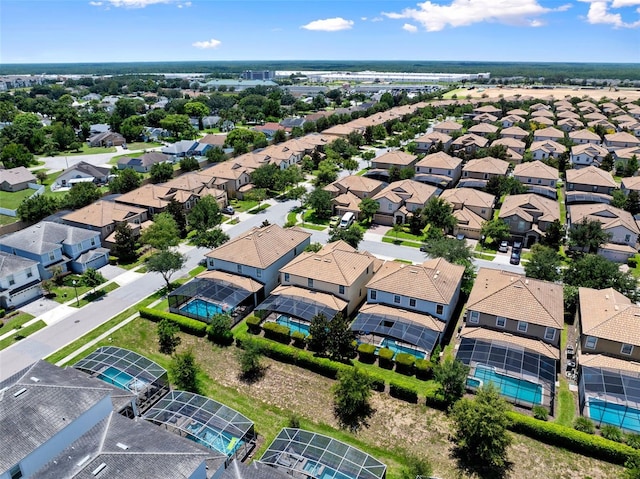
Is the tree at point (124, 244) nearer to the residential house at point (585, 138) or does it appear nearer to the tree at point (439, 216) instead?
the tree at point (439, 216)

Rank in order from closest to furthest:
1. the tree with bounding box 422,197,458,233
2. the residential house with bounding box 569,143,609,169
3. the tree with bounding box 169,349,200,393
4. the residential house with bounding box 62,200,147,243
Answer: the tree with bounding box 169,349,200,393, the residential house with bounding box 62,200,147,243, the tree with bounding box 422,197,458,233, the residential house with bounding box 569,143,609,169

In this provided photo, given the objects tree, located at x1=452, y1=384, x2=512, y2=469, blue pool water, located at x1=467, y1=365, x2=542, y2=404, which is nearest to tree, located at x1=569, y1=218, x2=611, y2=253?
blue pool water, located at x1=467, y1=365, x2=542, y2=404

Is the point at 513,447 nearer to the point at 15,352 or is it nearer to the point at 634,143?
the point at 15,352

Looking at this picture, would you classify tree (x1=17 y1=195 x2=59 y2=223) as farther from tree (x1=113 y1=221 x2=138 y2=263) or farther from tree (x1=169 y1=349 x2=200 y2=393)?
tree (x1=169 y1=349 x2=200 y2=393)

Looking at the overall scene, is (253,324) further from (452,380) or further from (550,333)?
(550,333)

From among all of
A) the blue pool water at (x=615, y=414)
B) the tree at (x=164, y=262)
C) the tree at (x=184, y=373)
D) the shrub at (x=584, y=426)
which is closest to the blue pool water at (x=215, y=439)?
the tree at (x=184, y=373)

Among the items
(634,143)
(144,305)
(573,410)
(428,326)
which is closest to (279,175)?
(144,305)
